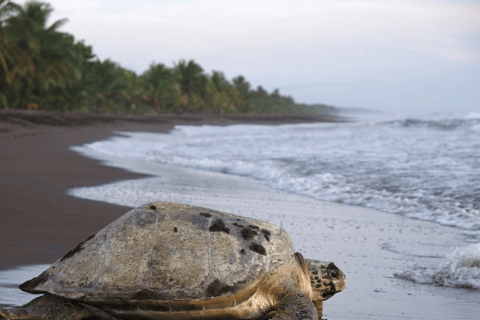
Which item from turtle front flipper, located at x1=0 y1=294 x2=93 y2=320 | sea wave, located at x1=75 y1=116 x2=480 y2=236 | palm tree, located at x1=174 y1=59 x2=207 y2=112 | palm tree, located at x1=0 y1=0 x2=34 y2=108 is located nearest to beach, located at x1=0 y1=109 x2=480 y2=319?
sea wave, located at x1=75 y1=116 x2=480 y2=236

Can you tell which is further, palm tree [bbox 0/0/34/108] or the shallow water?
palm tree [bbox 0/0/34/108]

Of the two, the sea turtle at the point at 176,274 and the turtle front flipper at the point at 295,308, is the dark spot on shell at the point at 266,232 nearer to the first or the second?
the sea turtle at the point at 176,274

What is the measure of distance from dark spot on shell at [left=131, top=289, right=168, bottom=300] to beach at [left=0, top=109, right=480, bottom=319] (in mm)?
1234

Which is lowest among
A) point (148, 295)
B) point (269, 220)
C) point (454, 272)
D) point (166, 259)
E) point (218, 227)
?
point (269, 220)

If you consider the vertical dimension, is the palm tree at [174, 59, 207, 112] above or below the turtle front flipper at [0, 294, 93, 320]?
above

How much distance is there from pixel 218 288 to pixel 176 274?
0.22 m

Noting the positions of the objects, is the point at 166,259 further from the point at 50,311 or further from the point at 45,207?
the point at 45,207

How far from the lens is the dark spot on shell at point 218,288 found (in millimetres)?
2635

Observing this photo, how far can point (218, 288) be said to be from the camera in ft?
8.71

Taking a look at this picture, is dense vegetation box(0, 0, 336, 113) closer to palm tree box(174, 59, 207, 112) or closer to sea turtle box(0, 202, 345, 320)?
palm tree box(174, 59, 207, 112)

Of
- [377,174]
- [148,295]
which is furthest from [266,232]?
[377,174]

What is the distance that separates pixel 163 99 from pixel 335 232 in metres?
65.9

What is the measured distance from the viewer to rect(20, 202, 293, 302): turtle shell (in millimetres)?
2623

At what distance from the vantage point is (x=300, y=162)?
12477 millimetres
